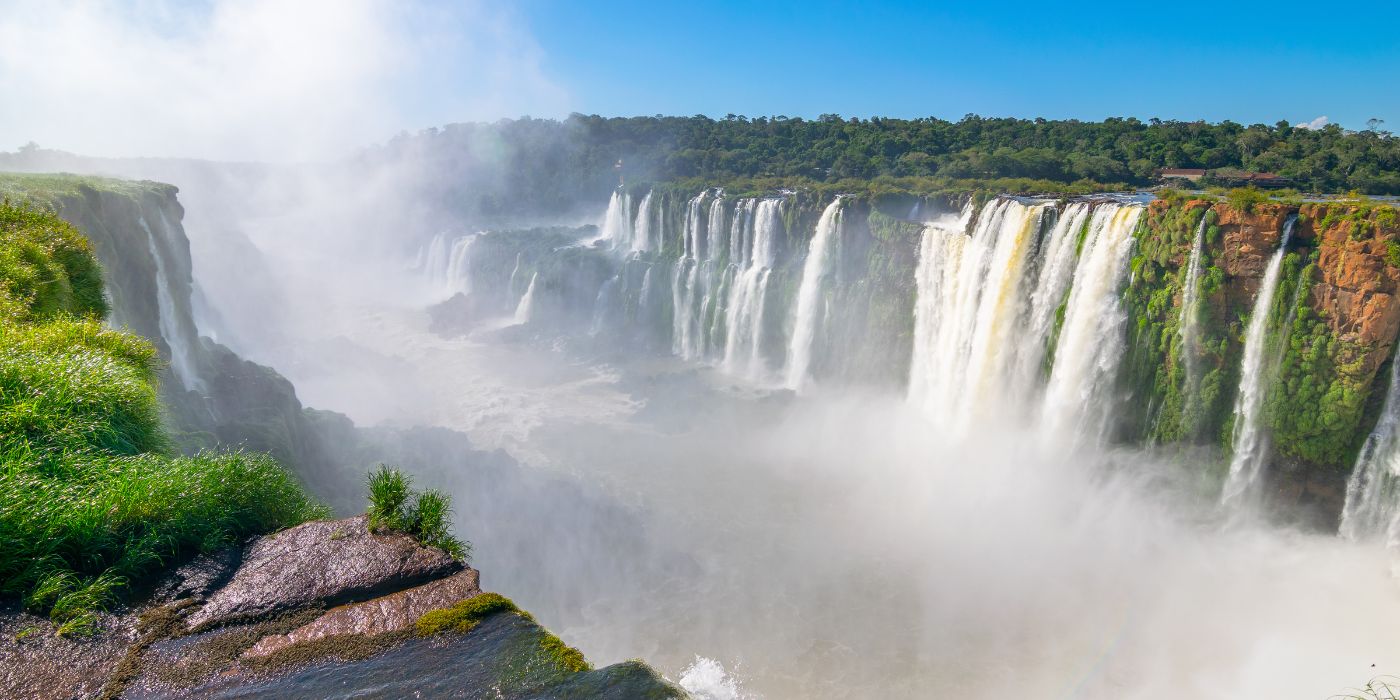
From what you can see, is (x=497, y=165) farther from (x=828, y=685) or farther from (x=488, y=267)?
(x=828, y=685)

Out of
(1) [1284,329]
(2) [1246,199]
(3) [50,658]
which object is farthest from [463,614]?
(2) [1246,199]

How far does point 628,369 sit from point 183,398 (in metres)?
19.2

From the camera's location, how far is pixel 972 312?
20.2 metres

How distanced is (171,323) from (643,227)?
80.9 feet

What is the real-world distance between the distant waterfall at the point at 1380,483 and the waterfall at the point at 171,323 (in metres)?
25.1

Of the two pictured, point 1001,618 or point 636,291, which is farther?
point 636,291

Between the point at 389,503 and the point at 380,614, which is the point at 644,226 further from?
the point at 380,614

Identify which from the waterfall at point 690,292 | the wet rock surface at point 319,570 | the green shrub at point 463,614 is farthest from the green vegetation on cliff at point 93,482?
the waterfall at point 690,292

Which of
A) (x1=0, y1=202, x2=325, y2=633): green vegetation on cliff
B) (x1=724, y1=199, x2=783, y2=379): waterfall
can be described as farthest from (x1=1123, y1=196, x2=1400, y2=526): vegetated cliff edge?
(x1=0, y1=202, x2=325, y2=633): green vegetation on cliff

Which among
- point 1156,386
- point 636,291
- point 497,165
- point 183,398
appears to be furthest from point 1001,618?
point 497,165

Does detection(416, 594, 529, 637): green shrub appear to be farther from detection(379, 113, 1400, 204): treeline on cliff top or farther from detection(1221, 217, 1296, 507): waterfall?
detection(379, 113, 1400, 204): treeline on cliff top

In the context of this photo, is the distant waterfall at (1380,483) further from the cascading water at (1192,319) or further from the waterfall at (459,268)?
the waterfall at (459,268)

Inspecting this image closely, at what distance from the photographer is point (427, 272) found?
5150cm

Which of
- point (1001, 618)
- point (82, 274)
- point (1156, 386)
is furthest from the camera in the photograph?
point (1156, 386)
